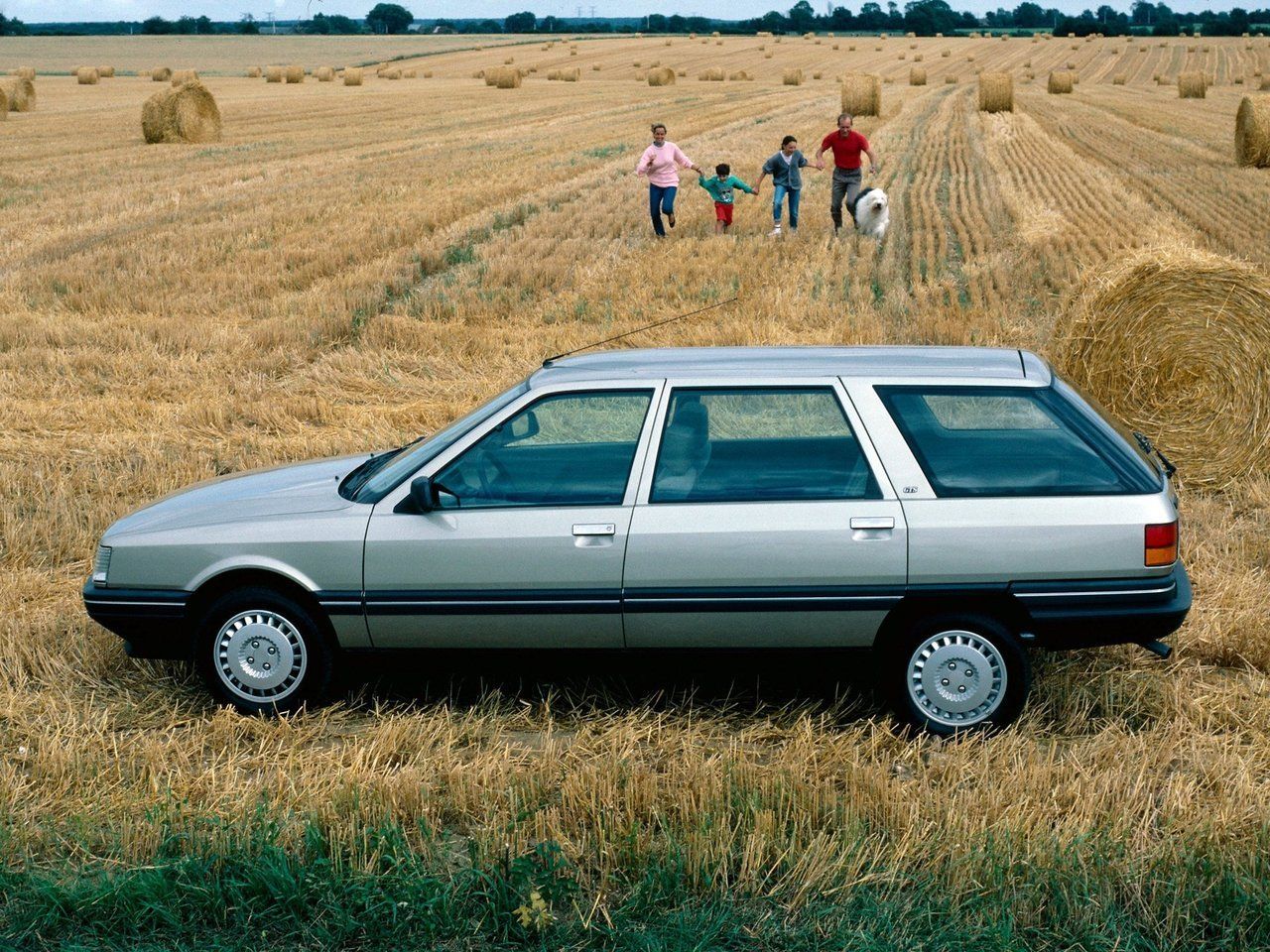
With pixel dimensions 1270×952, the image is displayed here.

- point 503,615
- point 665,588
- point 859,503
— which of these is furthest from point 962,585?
point 503,615

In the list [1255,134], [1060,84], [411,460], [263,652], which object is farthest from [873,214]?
[1060,84]

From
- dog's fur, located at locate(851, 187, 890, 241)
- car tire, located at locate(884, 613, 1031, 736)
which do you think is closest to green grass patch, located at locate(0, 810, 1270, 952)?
car tire, located at locate(884, 613, 1031, 736)

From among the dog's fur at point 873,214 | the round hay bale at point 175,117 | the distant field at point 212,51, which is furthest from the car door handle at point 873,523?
the distant field at point 212,51

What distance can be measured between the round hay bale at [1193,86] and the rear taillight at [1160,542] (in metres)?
48.3

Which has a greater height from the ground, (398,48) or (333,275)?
(398,48)

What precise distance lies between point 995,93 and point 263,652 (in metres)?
38.2

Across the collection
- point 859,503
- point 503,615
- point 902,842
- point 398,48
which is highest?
point 398,48

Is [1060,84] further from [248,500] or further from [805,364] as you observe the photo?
[248,500]

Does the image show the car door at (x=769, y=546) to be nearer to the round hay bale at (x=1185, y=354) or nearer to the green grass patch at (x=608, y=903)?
the green grass patch at (x=608, y=903)

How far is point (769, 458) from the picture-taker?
582cm

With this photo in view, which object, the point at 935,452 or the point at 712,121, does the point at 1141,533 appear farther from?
the point at 712,121

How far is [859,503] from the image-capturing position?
5.49 metres

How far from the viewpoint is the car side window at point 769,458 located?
5582 mm

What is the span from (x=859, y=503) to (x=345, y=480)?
2.17m
